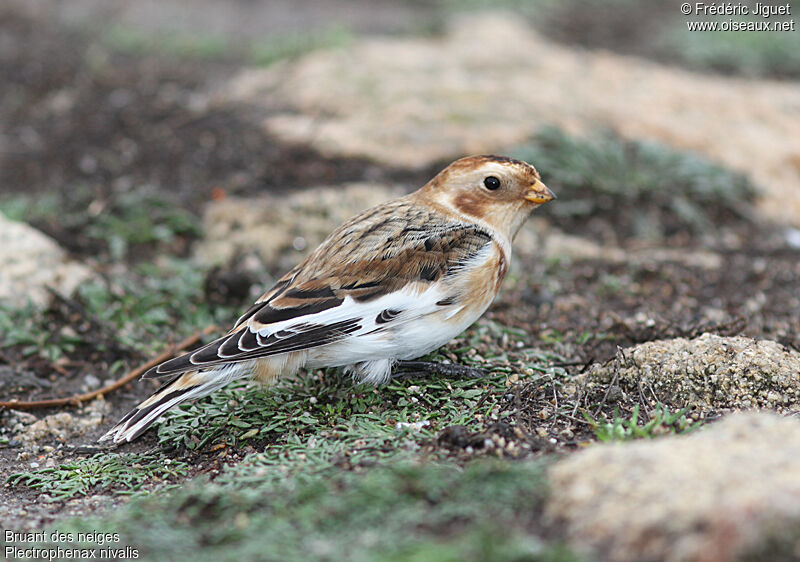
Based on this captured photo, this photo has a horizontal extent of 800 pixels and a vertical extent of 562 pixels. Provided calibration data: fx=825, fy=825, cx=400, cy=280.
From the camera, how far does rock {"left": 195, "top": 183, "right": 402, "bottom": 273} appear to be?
5785mm

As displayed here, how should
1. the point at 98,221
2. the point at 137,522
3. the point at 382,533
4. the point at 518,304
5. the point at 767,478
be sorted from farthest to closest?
the point at 98,221
the point at 518,304
the point at 137,522
the point at 382,533
the point at 767,478

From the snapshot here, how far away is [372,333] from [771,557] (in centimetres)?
206

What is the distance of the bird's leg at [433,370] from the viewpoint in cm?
395

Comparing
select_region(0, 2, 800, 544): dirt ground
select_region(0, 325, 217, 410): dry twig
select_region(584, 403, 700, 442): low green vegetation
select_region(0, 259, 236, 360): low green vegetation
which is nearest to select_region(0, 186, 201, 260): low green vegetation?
select_region(0, 2, 800, 544): dirt ground

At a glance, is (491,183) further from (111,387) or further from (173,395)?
(111,387)

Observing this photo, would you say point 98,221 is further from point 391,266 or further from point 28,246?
point 391,266

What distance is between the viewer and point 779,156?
23.0 ft

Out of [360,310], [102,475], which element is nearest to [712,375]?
[360,310]

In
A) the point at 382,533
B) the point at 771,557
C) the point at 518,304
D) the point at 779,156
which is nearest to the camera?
the point at 771,557

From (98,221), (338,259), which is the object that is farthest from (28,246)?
(338,259)

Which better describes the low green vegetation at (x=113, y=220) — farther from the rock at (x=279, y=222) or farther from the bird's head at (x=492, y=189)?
the bird's head at (x=492, y=189)

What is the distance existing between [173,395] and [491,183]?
6.25 feet

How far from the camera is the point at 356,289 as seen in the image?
3.84m

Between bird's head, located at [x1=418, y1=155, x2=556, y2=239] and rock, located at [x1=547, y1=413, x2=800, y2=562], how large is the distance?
191 centimetres
